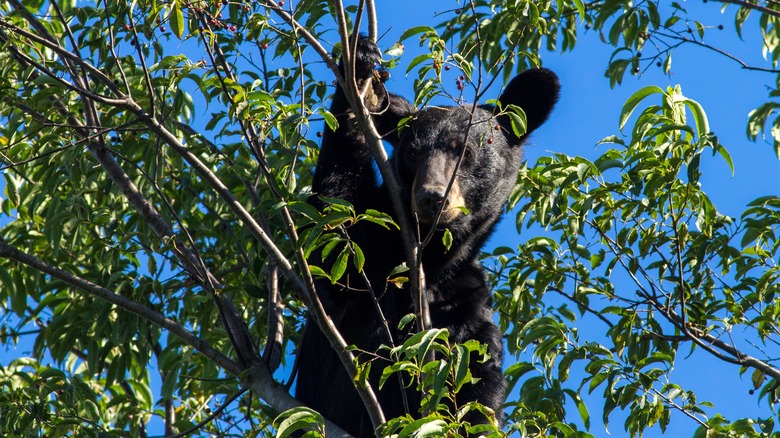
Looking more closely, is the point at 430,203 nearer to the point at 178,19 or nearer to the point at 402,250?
the point at 402,250

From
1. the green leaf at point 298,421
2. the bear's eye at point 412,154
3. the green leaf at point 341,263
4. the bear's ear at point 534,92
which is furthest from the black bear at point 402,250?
the green leaf at point 298,421

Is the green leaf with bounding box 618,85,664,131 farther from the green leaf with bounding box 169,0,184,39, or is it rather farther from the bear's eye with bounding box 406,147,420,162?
the green leaf with bounding box 169,0,184,39

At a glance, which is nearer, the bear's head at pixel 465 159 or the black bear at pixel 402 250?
the black bear at pixel 402 250

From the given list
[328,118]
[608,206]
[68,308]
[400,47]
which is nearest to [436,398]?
[328,118]

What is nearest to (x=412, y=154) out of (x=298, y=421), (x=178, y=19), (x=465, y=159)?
(x=465, y=159)

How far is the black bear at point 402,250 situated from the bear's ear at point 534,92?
0.49m

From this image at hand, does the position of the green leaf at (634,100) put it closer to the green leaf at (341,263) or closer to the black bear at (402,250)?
the black bear at (402,250)

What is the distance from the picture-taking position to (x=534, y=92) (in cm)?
651

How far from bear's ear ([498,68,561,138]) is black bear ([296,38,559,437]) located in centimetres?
49

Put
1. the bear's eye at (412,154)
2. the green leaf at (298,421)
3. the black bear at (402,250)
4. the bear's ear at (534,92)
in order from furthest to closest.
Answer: the bear's ear at (534,92), the bear's eye at (412,154), the black bear at (402,250), the green leaf at (298,421)

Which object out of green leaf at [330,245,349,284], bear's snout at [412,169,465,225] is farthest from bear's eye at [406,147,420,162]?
green leaf at [330,245,349,284]

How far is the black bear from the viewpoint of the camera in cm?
522

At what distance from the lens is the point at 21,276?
237 inches

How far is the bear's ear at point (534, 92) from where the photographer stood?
644 cm
